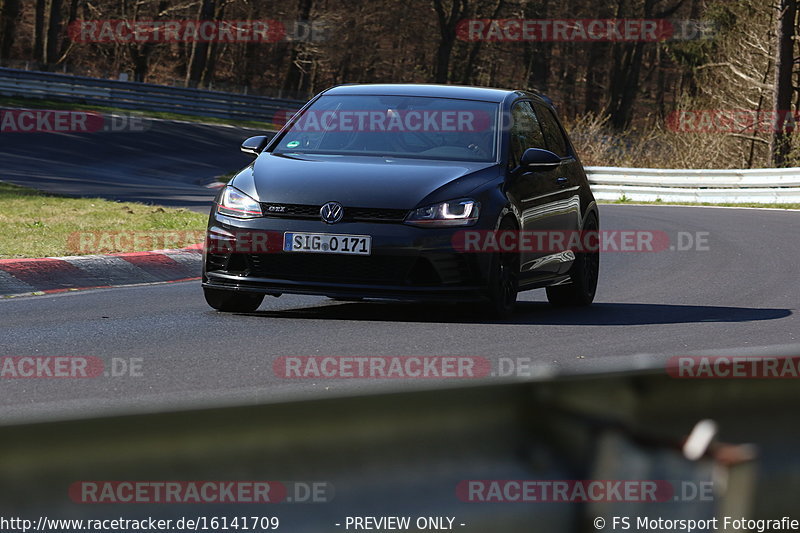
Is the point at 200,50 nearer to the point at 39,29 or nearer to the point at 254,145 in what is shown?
the point at 39,29

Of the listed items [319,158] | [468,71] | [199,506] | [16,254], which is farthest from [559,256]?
[468,71]

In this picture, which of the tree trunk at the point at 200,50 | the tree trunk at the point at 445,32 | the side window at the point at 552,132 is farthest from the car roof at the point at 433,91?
the tree trunk at the point at 445,32

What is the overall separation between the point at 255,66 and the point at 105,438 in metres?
88.1

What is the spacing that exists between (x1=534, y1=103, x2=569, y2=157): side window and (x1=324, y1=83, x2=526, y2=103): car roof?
0.42m

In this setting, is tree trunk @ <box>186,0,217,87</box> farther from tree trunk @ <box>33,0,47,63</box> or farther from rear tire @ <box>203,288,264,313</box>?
rear tire @ <box>203,288,264,313</box>

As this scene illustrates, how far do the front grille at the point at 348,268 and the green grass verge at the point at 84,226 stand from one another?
363 cm

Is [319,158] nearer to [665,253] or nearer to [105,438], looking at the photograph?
[105,438]

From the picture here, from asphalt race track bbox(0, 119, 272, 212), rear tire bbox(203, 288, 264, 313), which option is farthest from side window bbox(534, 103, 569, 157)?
asphalt race track bbox(0, 119, 272, 212)

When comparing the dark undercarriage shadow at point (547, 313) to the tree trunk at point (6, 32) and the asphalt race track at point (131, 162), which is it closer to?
the asphalt race track at point (131, 162)

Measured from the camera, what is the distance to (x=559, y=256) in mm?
10055

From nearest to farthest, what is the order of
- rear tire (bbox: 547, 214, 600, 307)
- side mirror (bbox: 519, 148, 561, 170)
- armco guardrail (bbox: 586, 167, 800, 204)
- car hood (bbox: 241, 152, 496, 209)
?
1. car hood (bbox: 241, 152, 496, 209)
2. side mirror (bbox: 519, 148, 561, 170)
3. rear tire (bbox: 547, 214, 600, 307)
4. armco guardrail (bbox: 586, 167, 800, 204)

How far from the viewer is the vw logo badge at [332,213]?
8344 mm

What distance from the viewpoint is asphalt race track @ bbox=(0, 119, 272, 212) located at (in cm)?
2162

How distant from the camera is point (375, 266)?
838 centimetres
